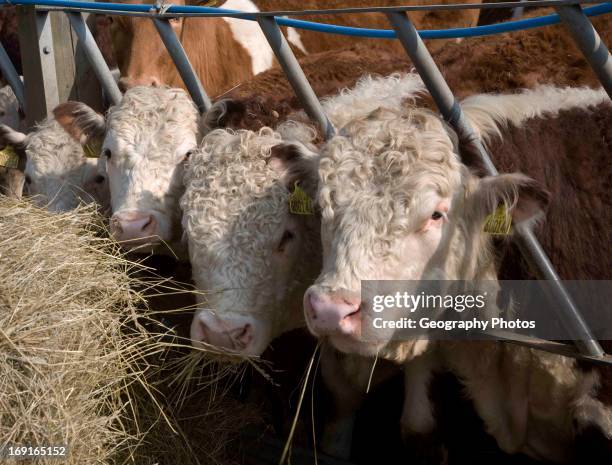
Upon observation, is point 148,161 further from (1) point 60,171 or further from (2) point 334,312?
(2) point 334,312

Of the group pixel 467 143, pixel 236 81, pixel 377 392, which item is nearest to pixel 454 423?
pixel 377 392

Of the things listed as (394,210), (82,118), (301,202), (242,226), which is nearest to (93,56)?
(82,118)

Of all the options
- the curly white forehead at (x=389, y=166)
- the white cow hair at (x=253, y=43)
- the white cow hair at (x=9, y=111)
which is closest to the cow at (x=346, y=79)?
the curly white forehead at (x=389, y=166)

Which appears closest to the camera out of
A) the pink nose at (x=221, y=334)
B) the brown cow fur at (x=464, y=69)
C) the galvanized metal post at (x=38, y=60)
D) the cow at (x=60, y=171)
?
the pink nose at (x=221, y=334)

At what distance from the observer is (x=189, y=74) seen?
3.97 metres

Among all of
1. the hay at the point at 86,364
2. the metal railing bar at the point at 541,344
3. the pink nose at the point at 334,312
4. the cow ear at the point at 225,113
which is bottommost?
the hay at the point at 86,364

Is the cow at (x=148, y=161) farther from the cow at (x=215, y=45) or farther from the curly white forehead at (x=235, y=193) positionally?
the cow at (x=215, y=45)

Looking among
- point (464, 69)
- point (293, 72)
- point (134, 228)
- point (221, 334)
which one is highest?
point (464, 69)

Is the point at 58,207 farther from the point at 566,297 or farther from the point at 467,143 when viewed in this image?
the point at 566,297

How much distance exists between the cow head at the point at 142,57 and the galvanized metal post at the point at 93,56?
28.5 inches

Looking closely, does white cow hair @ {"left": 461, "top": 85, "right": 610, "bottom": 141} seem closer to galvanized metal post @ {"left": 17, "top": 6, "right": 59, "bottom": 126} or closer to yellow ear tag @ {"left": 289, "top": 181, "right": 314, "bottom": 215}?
yellow ear tag @ {"left": 289, "top": 181, "right": 314, "bottom": 215}

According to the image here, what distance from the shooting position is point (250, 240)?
3270mm

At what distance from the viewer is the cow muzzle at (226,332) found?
3139 millimetres

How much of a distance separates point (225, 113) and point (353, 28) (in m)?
0.65
